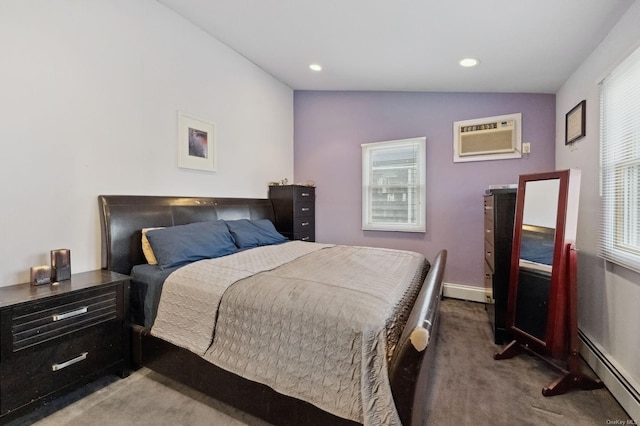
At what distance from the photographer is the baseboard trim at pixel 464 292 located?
349 centimetres

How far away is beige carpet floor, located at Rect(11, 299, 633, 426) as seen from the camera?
1.59 metres

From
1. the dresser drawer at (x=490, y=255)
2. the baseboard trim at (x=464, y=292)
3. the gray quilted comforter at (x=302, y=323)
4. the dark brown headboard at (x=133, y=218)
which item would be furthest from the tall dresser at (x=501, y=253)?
the dark brown headboard at (x=133, y=218)

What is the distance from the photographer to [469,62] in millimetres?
2703

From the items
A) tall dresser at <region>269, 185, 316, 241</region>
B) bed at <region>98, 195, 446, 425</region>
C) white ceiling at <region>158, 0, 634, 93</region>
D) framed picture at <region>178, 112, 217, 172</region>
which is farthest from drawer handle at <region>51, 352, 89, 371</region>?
white ceiling at <region>158, 0, 634, 93</region>

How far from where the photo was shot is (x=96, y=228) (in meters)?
2.22

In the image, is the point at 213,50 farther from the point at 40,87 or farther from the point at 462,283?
the point at 462,283

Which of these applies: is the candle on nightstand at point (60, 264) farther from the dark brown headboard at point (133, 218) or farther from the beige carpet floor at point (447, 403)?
the beige carpet floor at point (447, 403)

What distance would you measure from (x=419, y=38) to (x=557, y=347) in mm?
2500

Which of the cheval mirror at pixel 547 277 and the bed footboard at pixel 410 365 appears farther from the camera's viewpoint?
the cheval mirror at pixel 547 277

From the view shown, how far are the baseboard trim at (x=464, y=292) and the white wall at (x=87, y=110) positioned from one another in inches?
120

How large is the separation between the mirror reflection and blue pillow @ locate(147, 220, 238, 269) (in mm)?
2369

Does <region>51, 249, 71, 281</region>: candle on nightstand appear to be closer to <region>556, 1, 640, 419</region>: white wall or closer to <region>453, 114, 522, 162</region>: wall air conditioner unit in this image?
<region>556, 1, 640, 419</region>: white wall

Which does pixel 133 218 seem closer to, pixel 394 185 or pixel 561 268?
pixel 394 185

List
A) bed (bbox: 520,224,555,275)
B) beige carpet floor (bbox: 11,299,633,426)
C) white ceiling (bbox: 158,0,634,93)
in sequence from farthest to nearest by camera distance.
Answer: bed (bbox: 520,224,555,275) < white ceiling (bbox: 158,0,634,93) < beige carpet floor (bbox: 11,299,633,426)
